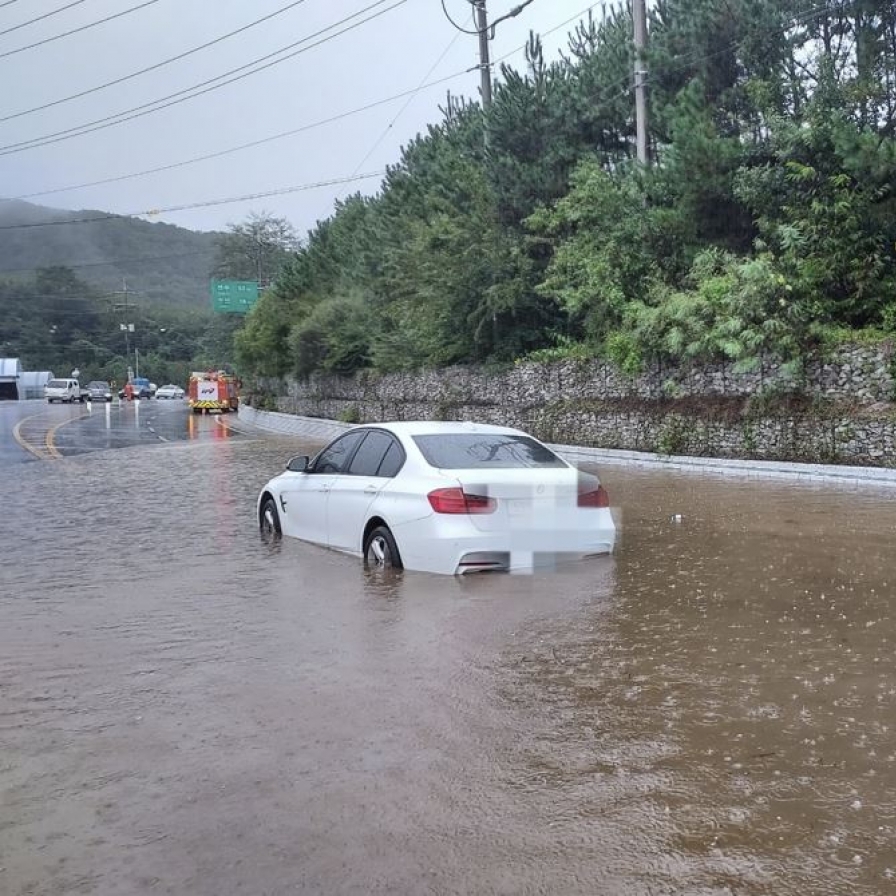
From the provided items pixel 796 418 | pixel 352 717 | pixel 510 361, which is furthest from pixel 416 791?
pixel 510 361

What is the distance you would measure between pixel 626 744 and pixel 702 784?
21.0 inches

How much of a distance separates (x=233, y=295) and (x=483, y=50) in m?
34.6

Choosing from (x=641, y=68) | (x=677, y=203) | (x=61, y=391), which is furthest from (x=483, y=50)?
(x=61, y=391)

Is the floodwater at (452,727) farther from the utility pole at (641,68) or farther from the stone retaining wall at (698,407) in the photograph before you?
the utility pole at (641,68)

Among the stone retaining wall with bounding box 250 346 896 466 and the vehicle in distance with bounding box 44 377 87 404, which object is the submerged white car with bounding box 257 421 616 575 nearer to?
the stone retaining wall with bounding box 250 346 896 466

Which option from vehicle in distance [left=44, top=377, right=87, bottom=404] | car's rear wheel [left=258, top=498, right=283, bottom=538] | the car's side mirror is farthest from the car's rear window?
vehicle in distance [left=44, top=377, right=87, bottom=404]

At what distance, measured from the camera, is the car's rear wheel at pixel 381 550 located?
27.3 feet

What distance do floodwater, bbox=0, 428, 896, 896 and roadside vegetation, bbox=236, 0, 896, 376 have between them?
387 inches

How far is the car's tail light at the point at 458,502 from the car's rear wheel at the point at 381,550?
2.23ft

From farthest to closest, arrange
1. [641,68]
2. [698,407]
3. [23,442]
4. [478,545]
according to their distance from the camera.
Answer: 1. [23,442]
2. [641,68]
3. [698,407]
4. [478,545]

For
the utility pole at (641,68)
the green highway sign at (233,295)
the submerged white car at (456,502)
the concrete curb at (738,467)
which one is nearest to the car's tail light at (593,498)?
the submerged white car at (456,502)

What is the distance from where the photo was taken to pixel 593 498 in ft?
28.1

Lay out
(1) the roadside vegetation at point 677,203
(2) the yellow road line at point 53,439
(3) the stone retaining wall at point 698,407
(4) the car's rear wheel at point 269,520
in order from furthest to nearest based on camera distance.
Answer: (2) the yellow road line at point 53,439, (1) the roadside vegetation at point 677,203, (3) the stone retaining wall at point 698,407, (4) the car's rear wheel at point 269,520

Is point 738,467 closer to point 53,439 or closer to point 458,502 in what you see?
point 458,502
